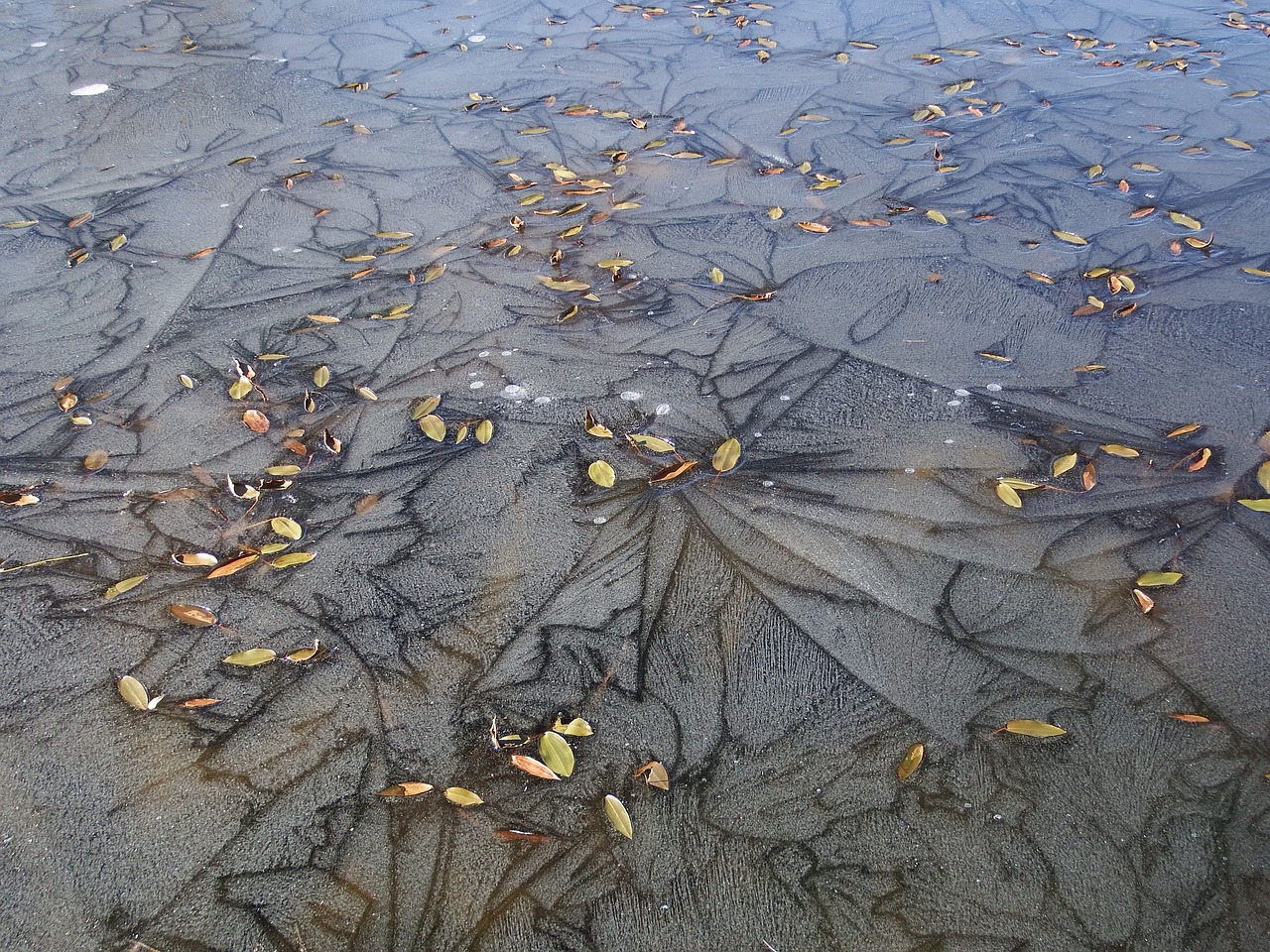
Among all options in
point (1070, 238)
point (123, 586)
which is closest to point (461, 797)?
point (123, 586)

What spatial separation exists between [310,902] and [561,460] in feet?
3.70

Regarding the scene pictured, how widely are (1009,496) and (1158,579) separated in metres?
0.35

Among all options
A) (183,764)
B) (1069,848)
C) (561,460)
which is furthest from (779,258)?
(183,764)

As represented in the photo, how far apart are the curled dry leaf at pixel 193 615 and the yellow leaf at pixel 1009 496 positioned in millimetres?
1761

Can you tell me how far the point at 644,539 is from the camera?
6.65 ft

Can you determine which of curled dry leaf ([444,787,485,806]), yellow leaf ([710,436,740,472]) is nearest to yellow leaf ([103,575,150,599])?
curled dry leaf ([444,787,485,806])

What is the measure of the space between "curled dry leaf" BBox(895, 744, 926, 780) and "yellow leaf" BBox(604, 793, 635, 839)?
48 cm

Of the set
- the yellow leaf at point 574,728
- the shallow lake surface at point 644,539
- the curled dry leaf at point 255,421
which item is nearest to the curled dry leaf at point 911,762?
the shallow lake surface at point 644,539

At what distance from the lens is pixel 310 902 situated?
1447mm

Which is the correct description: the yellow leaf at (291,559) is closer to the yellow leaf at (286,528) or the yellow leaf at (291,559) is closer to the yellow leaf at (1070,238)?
the yellow leaf at (286,528)

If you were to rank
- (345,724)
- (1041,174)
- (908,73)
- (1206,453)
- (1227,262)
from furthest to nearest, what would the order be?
(908,73) < (1041,174) < (1227,262) < (1206,453) < (345,724)

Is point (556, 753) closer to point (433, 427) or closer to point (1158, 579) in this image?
point (433, 427)

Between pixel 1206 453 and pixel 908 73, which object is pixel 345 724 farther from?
pixel 908 73

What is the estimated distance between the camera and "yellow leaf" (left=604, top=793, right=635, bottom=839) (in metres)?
1.53
